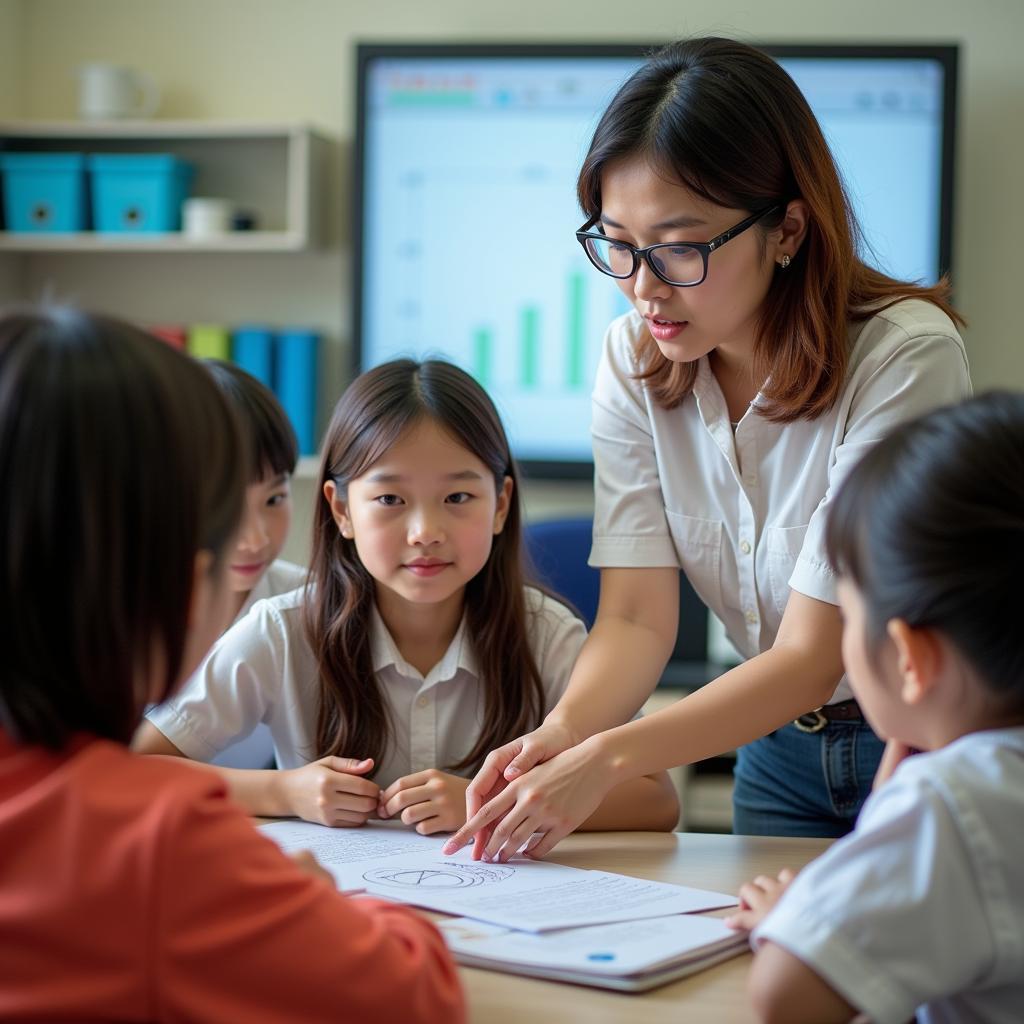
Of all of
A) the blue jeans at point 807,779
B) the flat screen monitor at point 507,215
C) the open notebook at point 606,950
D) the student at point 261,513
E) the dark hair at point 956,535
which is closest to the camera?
the dark hair at point 956,535

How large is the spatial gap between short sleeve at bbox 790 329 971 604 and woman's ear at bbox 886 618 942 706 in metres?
0.46

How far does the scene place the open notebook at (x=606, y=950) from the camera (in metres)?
0.91

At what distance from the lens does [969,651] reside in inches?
32.9

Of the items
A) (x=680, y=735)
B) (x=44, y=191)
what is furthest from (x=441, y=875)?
(x=44, y=191)

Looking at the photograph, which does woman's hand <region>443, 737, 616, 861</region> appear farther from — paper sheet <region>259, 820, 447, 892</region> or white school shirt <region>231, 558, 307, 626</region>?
white school shirt <region>231, 558, 307, 626</region>

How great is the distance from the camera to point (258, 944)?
0.73 meters

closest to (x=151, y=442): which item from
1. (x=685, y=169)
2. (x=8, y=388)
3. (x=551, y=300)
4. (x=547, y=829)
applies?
(x=8, y=388)

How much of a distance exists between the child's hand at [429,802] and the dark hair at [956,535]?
594 millimetres

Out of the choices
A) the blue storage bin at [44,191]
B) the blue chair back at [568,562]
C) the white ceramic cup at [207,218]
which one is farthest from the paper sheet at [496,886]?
the blue storage bin at [44,191]

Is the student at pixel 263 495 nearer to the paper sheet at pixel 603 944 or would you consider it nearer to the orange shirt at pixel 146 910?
the paper sheet at pixel 603 944

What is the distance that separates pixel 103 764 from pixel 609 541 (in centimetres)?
93

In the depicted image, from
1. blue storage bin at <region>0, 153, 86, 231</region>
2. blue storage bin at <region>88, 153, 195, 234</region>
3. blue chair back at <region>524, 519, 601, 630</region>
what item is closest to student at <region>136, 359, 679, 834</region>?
blue chair back at <region>524, 519, 601, 630</region>

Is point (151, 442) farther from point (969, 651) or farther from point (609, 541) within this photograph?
point (609, 541)

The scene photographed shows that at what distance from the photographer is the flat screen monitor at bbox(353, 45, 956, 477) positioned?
10.8 ft
